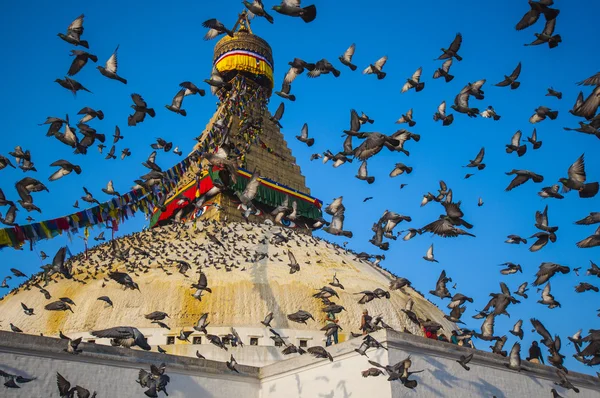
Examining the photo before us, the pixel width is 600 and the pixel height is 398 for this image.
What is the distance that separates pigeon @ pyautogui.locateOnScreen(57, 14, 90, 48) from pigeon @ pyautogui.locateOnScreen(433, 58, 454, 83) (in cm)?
577

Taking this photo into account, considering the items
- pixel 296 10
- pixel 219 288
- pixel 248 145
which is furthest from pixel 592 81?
pixel 248 145

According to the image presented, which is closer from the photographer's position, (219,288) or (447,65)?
(447,65)

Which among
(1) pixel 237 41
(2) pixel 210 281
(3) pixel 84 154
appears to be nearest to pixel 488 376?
(2) pixel 210 281

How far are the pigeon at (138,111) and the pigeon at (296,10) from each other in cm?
353

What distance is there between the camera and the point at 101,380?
1070 cm

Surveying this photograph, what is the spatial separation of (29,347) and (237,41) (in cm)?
2285

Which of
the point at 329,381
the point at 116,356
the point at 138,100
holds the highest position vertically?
the point at 138,100

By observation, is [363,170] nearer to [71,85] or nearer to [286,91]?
[286,91]

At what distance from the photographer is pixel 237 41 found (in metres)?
30.2

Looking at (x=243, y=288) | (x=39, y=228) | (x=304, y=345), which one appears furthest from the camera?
(x=39, y=228)

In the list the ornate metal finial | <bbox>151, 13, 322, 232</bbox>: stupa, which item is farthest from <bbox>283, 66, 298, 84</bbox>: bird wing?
the ornate metal finial

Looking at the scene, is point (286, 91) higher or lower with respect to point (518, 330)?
higher

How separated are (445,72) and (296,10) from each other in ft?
10.9

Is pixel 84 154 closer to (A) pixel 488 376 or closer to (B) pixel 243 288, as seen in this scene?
(B) pixel 243 288
